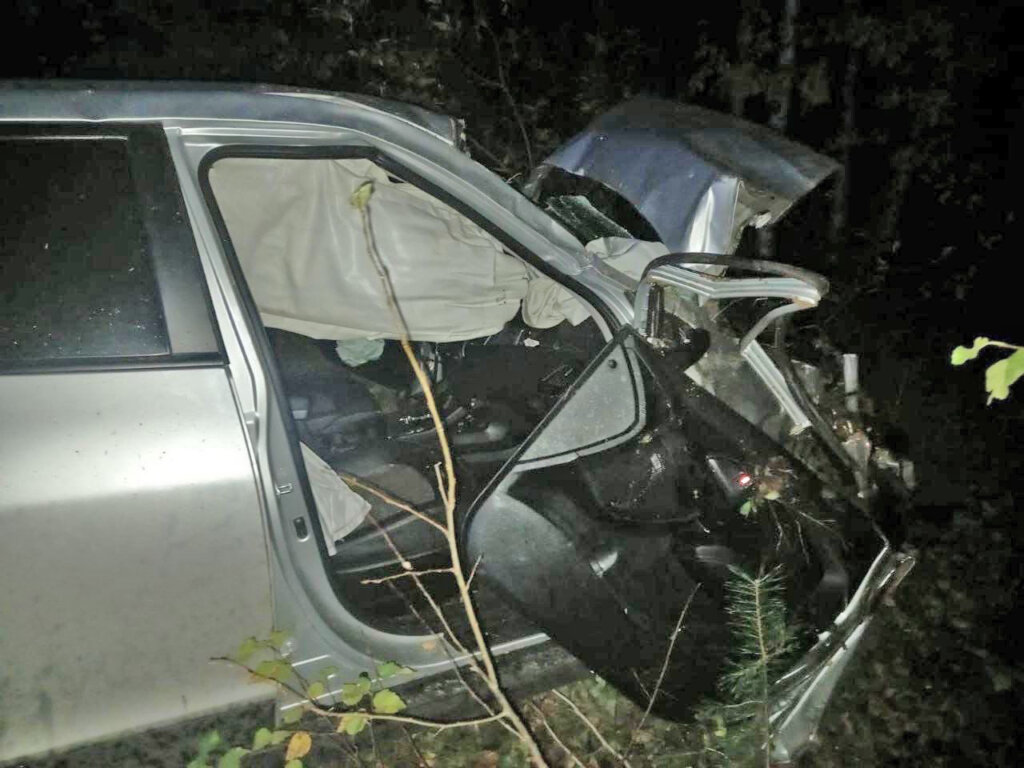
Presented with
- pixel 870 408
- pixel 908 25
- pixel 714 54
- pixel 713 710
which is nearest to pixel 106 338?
pixel 713 710

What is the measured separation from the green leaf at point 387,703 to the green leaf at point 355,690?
4 centimetres

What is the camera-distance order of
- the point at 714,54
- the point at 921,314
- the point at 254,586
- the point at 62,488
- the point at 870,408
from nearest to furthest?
the point at 62,488 < the point at 254,586 < the point at 870,408 < the point at 921,314 < the point at 714,54

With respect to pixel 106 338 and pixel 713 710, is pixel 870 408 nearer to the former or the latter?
pixel 713 710

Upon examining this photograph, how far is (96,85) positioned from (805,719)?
8.59 ft

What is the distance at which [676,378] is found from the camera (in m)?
1.88

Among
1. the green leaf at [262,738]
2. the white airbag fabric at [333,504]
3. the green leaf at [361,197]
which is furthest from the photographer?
the white airbag fabric at [333,504]

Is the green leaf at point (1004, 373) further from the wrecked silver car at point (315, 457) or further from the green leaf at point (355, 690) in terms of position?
the green leaf at point (355, 690)

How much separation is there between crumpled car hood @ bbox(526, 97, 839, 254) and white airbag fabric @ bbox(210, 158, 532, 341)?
1.90ft

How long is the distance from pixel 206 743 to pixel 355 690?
0.37 meters

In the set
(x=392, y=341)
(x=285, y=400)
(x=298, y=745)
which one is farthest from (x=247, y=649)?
(x=392, y=341)

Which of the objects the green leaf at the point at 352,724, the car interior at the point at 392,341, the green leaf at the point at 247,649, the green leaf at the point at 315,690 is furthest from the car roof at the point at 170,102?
the green leaf at the point at 352,724

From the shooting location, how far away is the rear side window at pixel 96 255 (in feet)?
5.36

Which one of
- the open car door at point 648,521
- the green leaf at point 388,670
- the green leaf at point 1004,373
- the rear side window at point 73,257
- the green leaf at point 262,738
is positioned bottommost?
the green leaf at point 262,738

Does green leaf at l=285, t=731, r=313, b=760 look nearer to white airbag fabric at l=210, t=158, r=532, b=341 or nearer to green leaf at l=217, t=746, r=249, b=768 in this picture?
green leaf at l=217, t=746, r=249, b=768
